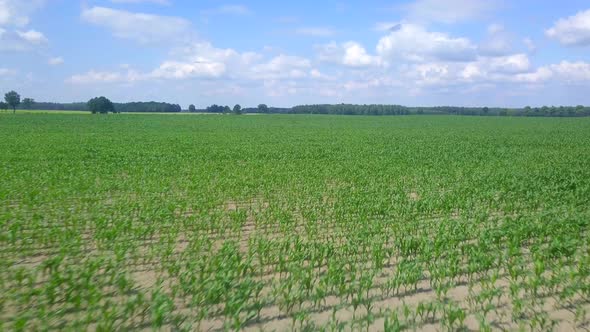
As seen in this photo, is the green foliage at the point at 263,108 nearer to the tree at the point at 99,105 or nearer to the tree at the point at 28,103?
the tree at the point at 99,105

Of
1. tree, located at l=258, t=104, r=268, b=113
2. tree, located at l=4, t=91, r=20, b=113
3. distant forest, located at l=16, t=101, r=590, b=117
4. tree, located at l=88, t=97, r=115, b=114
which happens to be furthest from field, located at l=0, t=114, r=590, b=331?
tree, located at l=258, t=104, r=268, b=113

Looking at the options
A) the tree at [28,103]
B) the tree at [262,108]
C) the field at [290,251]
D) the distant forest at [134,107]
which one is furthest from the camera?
the tree at [262,108]

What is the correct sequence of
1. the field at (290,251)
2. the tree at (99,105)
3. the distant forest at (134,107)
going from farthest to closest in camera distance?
the distant forest at (134,107)
the tree at (99,105)
the field at (290,251)

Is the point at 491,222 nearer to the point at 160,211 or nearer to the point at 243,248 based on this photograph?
the point at 243,248

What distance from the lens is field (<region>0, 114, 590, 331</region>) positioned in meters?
4.68

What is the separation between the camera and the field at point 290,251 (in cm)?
468

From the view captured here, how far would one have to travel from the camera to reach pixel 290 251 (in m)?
6.45

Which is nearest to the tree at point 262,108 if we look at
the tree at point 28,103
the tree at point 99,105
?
the tree at point 99,105

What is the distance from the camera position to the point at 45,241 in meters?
6.93

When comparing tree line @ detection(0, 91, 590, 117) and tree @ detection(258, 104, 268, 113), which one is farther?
tree @ detection(258, 104, 268, 113)

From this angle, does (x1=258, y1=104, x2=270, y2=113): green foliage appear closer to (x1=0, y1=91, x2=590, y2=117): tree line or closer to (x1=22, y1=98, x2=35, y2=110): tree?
(x1=0, y1=91, x2=590, y2=117): tree line

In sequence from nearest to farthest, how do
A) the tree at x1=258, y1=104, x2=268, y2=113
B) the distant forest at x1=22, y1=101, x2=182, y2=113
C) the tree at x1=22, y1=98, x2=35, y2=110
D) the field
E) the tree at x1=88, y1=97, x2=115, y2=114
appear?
the field
the tree at x1=88, y1=97, x2=115, y2=114
the tree at x1=22, y1=98, x2=35, y2=110
the distant forest at x1=22, y1=101, x2=182, y2=113
the tree at x1=258, y1=104, x2=268, y2=113

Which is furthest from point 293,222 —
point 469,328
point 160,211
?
point 469,328

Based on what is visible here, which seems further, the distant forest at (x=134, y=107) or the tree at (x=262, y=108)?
the tree at (x=262, y=108)
